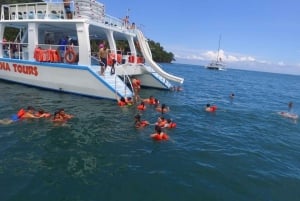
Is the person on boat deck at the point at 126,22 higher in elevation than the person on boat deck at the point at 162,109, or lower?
higher

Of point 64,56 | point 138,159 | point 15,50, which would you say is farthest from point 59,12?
point 138,159

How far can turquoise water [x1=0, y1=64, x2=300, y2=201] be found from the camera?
319 inches

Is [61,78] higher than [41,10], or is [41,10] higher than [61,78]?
[41,10]

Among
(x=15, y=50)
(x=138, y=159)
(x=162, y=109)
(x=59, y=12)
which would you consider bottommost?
(x=138, y=159)

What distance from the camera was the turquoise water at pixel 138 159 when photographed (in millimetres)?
8102

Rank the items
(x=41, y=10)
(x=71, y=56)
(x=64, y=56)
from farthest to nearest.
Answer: (x=41, y=10)
(x=64, y=56)
(x=71, y=56)

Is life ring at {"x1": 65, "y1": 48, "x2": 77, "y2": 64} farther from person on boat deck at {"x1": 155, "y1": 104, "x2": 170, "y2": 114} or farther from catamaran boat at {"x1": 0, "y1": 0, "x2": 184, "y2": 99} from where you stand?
person on boat deck at {"x1": 155, "y1": 104, "x2": 170, "y2": 114}

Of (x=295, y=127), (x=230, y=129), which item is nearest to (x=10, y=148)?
(x=230, y=129)

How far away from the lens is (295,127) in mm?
17297

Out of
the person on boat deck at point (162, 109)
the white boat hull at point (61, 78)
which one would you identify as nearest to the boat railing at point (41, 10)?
the white boat hull at point (61, 78)

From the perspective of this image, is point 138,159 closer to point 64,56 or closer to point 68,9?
point 64,56

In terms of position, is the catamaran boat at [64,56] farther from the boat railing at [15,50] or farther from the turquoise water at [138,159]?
the turquoise water at [138,159]

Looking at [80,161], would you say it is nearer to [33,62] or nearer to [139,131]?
[139,131]

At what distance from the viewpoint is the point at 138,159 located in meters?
10.2
